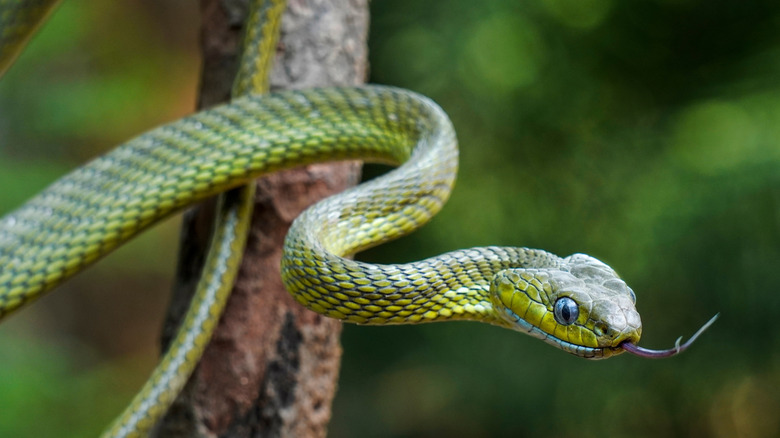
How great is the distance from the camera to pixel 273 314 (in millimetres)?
2869

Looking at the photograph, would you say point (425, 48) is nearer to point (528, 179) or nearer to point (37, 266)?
point (528, 179)

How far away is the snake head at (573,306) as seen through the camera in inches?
79.0

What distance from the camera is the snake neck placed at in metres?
2.13

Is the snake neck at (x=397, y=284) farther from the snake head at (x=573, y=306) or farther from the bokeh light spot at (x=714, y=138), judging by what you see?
the bokeh light spot at (x=714, y=138)

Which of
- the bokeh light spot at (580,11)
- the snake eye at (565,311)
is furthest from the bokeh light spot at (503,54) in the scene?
the snake eye at (565,311)

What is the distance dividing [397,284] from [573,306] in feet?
1.71

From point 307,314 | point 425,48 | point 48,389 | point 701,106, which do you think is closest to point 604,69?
point 701,106

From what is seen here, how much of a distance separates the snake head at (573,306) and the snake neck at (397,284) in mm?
78

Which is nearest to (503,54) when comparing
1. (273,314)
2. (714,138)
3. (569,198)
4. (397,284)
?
(569,198)

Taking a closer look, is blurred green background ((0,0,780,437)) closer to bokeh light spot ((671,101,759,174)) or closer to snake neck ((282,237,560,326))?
bokeh light spot ((671,101,759,174))

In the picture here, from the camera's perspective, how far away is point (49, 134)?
5617 millimetres

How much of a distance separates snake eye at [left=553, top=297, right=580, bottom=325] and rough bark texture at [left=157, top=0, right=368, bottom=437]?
3.64 ft

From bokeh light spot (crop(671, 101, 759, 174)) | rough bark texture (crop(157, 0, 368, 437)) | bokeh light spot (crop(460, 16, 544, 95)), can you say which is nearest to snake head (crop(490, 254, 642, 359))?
rough bark texture (crop(157, 0, 368, 437))

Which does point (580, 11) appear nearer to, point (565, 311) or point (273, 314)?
point (273, 314)
